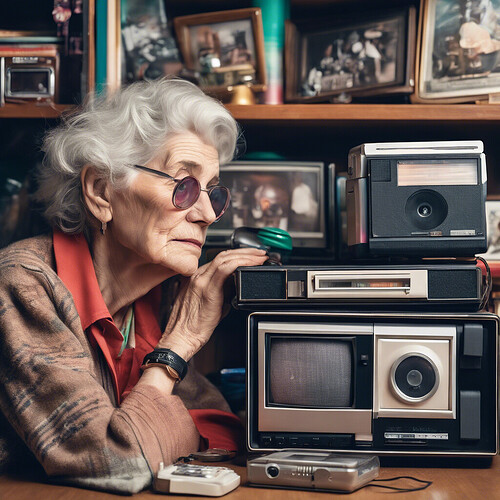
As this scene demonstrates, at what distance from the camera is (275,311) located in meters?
1.26

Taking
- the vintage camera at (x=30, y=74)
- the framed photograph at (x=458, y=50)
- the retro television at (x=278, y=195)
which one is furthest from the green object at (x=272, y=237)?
the vintage camera at (x=30, y=74)

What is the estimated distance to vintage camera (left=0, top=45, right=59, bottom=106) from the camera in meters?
1.65

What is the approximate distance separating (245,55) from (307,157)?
1.15 ft

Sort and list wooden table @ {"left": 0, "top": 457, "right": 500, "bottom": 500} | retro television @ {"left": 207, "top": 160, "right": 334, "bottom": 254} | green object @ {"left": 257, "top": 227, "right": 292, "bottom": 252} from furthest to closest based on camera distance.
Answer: retro television @ {"left": 207, "top": 160, "right": 334, "bottom": 254}
green object @ {"left": 257, "top": 227, "right": 292, "bottom": 252}
wooden table @ {"left": 0, "top": 457, "right": 500, "bottom": 500}

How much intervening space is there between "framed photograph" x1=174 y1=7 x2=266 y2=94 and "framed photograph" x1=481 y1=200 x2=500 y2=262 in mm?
623

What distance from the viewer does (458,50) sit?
1.59 metres

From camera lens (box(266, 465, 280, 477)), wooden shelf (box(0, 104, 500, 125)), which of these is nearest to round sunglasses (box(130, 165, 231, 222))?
wooden shelf (box(0, 104, 500, 125))

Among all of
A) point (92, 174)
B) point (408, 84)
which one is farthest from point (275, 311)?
point (408, 84)

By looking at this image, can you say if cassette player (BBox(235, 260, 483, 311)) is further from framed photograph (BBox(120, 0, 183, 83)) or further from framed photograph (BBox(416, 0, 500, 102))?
framed photograph (BBox(120, 0, 183, 83))

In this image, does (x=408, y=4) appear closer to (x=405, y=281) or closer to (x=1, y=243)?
(x=405, y=281)

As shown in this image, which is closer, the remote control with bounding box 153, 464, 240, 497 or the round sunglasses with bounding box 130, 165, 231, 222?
the remote control with bounding box 153, 464, 240, 497

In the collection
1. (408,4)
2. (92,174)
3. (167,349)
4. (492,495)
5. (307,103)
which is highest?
(408,4)

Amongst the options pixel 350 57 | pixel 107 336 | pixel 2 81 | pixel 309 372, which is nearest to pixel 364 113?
pixel 350 57

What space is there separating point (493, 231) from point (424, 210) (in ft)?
1.37
